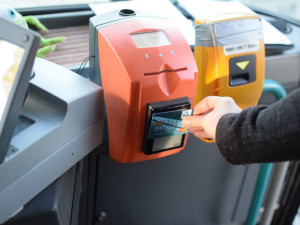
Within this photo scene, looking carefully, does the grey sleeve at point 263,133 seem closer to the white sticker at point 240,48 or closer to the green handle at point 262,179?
Answer: the white sticker at point 240,48

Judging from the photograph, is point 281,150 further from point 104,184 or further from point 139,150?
point 104,184

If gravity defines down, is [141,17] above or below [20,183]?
above

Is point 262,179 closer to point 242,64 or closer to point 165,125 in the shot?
point 242,64

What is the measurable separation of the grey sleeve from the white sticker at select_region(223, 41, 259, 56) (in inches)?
8.0

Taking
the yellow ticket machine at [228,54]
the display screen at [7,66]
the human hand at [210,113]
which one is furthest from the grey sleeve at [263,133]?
the display screen at [7,66]

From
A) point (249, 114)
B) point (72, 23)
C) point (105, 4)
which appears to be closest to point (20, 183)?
point (249, 114)

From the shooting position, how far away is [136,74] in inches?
29.7

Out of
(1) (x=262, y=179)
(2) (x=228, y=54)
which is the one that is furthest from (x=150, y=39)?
(1) (x=262, y=179)

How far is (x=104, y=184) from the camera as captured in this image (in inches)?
43.8

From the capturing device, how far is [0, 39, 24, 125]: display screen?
0.64 m

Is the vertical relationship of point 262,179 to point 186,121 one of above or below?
below

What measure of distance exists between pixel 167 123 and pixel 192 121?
51 millimetres

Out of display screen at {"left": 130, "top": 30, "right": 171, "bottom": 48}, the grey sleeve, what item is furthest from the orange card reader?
the grey sleeve

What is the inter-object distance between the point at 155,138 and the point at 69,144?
171 millimetres
